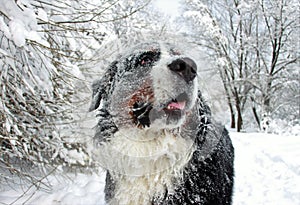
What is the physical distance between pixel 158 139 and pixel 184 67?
626 mm

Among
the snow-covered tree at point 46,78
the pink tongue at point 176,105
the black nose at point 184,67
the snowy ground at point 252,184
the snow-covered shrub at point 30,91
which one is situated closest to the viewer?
the black nose at point 184,67

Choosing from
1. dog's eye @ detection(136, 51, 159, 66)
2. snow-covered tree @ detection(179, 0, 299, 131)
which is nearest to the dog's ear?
dog's eye @ detection(136, 51, 159, 66)

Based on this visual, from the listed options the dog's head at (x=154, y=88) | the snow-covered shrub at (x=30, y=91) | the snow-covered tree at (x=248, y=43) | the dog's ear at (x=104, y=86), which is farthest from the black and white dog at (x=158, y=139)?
the snow-covered tree at (x=248, y=43)

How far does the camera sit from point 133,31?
5.92m

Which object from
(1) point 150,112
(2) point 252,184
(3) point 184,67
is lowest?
(2) point 252,184

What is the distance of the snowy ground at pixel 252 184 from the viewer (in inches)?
168

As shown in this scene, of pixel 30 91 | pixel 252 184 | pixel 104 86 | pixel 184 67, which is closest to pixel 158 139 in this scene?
pixel 184 67

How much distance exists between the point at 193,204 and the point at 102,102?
3.85 feet

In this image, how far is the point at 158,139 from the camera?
2387 mm

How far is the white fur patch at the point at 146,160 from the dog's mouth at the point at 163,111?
0.13 meters

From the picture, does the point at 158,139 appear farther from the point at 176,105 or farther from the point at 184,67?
the point at 184,67

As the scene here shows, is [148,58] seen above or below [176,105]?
above

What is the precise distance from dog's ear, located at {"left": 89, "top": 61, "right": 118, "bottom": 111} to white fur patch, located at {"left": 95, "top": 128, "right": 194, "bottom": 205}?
43 cm

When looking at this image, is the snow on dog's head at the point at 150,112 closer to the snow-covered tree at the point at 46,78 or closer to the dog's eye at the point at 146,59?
the dog's eye at the point at 146,59
